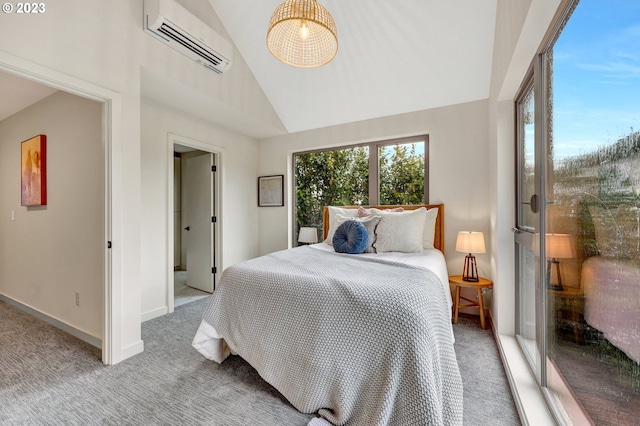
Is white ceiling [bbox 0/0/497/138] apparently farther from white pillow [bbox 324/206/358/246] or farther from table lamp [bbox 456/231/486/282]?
table lamp [bbox 456/231/486/282]

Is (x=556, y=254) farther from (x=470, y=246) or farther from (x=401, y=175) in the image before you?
(x=401, y=175)

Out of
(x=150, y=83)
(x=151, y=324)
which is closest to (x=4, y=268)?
(x=151, y=324)

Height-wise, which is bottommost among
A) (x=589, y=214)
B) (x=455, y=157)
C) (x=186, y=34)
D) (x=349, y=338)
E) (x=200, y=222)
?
(x=349, y=338)

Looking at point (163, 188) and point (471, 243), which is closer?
point (471, 243)

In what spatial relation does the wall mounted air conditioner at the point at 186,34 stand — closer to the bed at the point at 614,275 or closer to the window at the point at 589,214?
the window at the point at 589,214

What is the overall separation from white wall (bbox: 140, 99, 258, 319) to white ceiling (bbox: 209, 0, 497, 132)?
100 centimetres

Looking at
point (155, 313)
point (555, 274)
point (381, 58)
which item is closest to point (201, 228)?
point (155, 313)

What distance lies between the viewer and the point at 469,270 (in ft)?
9.68

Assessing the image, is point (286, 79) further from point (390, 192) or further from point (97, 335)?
point (97, 335)

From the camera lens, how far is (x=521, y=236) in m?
2.07

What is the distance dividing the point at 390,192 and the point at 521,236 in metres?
1.66

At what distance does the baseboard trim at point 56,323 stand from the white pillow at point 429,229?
3103 millimetres

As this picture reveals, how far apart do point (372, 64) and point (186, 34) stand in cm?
184

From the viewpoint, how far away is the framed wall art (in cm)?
282
